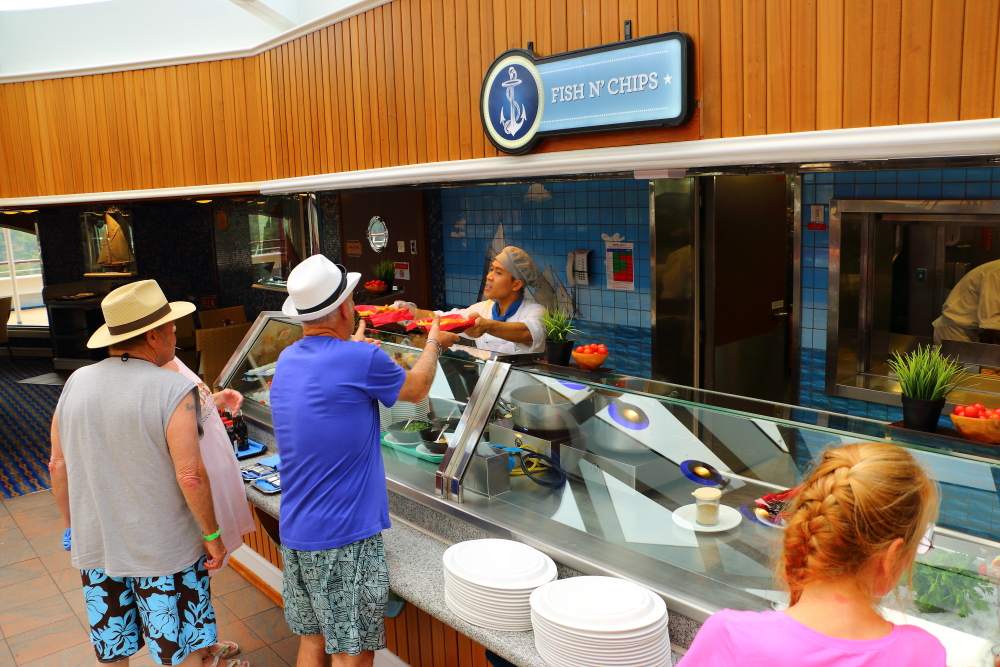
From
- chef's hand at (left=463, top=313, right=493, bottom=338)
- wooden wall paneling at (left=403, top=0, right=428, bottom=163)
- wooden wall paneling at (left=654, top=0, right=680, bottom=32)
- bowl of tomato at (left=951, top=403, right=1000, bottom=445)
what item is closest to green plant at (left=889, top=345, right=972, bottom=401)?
bowl of tomato at (left=951, top=403, right=1000, bottom=445)

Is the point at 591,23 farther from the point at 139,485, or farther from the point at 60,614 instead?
the point at 60,614

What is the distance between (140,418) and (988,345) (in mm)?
4544

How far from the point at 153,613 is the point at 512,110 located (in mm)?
2543

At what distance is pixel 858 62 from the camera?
242cm

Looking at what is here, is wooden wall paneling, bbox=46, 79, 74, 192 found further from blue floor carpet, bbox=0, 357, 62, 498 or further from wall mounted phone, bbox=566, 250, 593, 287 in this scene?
wall mounted phone, bbox=566, 250, 593, 287

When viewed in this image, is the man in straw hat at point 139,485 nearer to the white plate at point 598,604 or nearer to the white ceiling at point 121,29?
the white plate at point 598,604

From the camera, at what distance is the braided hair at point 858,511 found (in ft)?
4.11

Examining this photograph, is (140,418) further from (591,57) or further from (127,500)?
(591,57)

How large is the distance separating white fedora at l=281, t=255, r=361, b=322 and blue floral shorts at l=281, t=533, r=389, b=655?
80 cm

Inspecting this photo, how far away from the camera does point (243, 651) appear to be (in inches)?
154

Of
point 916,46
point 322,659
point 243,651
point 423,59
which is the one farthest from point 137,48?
point 916,46

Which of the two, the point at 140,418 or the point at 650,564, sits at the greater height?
the point at 140,418

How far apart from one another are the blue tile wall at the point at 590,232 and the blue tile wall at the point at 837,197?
1250mm

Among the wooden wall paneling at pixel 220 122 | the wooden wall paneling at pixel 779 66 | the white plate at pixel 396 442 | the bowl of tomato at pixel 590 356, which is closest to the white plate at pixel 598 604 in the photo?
the white plate at pixel 396 442
